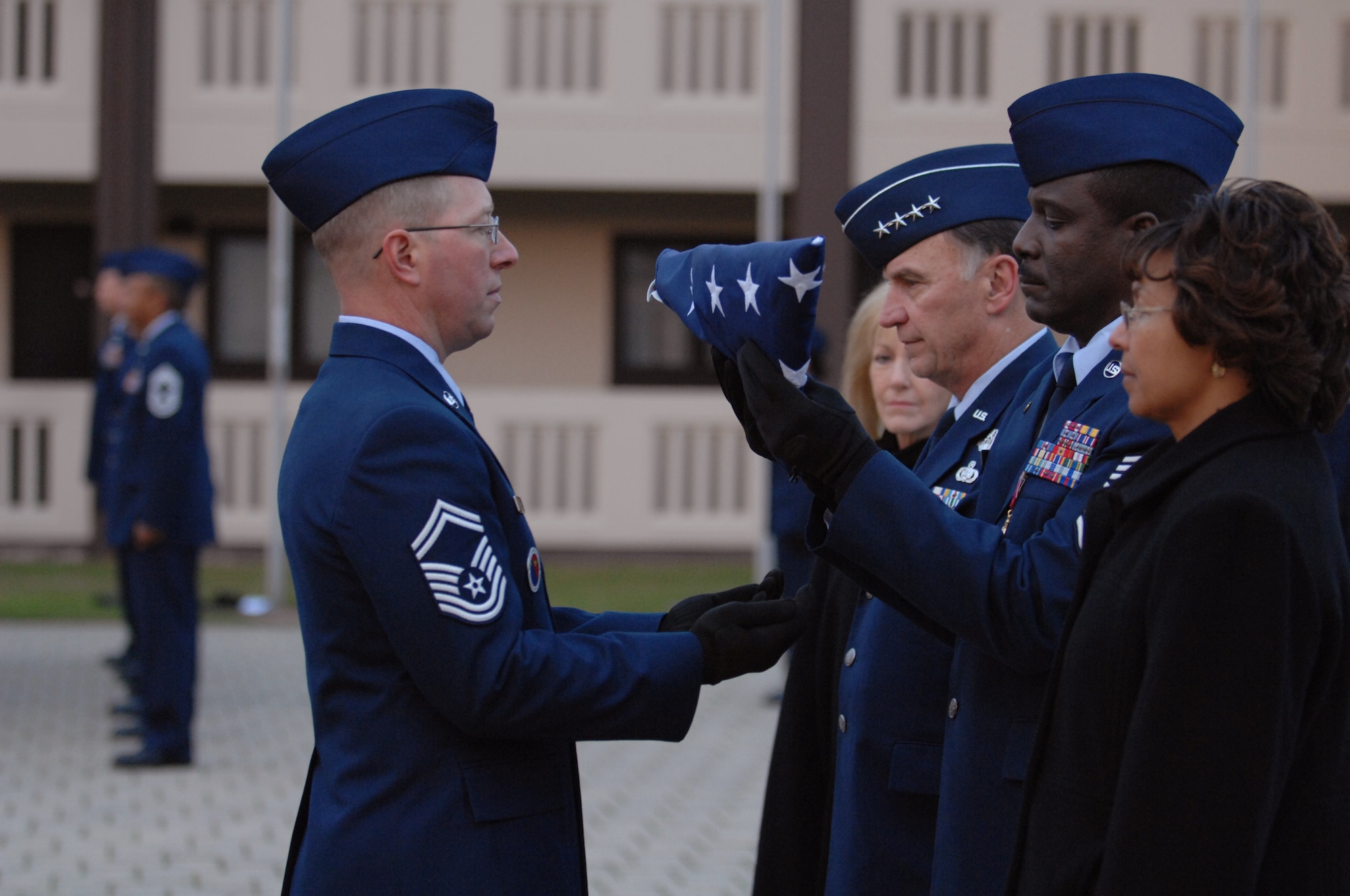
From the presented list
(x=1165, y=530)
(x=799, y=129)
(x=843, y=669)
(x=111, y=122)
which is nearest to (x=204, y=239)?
(x=111, y=122)

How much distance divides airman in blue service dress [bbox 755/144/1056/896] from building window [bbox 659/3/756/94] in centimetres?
1171

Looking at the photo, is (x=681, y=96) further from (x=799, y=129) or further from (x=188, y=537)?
(x=188, y=537)

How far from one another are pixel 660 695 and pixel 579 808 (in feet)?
1.01

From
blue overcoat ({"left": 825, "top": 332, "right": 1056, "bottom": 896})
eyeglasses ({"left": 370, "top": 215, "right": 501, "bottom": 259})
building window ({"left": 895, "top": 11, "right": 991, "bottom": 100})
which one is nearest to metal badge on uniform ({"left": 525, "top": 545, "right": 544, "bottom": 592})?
eyeglasses ({"left": 370, "top": 215, "right": 501, "bottom": 259})

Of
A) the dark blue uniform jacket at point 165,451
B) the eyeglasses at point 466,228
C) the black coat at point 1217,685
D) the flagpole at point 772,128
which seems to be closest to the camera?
the black coat at point 1217,685

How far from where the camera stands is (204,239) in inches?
612

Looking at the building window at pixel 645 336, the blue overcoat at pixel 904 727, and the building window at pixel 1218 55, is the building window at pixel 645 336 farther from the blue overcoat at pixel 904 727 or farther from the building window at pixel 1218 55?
the blue overcoat at pixel 904 727

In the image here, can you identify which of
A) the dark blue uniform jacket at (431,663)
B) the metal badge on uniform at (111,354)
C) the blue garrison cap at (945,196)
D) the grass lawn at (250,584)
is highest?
the blue garrison cap at (945,196)

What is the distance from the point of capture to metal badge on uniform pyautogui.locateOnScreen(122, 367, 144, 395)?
23.4 feet

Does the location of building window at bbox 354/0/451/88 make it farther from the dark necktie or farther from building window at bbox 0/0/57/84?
the dark necktie

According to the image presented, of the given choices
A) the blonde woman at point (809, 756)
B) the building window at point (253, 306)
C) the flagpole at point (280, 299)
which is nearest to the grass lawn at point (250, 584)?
the flagpole at point (280, 299)

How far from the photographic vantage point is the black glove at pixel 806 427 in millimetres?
2160

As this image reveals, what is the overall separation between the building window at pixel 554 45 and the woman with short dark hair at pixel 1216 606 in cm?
1276

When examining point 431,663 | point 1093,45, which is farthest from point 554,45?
point 431,663
